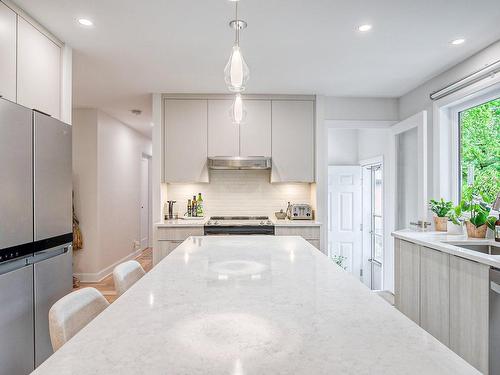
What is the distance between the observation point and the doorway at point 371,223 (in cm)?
569

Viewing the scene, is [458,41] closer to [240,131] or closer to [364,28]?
[364,28]

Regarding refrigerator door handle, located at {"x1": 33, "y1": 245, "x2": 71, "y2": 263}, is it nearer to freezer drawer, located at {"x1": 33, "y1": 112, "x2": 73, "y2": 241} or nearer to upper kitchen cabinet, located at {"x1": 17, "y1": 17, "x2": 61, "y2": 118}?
freezer drawer, located at {"x1": 33, "y1": 112, "x2": 73, "y2": 241}

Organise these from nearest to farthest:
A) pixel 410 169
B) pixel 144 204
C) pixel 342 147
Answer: pixel 410 169 < pixel 342 147 < pixel 144 204

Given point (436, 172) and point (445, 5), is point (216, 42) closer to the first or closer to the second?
point (445, 5)

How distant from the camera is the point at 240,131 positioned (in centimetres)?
433

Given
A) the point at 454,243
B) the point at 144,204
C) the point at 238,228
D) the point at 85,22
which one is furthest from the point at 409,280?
the point at 144,204

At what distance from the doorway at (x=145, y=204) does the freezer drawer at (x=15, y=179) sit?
5243 mm

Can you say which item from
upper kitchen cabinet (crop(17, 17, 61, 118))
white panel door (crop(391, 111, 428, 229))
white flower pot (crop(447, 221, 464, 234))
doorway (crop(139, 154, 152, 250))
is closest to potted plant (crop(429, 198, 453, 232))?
white flower pot (crop(447, 221, 464, 234))

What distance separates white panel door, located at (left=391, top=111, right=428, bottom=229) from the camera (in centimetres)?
371

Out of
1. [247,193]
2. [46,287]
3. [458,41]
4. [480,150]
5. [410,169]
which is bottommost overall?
[46,287]

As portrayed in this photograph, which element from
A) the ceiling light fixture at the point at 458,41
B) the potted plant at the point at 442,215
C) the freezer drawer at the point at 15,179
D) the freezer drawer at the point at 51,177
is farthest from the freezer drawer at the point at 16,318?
the ceiling light fixture at the point at 458,41

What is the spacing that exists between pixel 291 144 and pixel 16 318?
3.31 metres

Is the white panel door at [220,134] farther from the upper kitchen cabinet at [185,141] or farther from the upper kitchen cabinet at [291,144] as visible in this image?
the upper kitchen cabinet at [291,144]

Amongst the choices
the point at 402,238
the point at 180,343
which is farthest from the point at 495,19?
the point at 180,343
